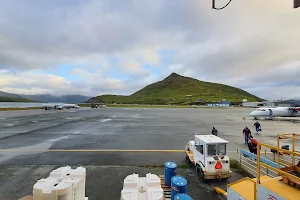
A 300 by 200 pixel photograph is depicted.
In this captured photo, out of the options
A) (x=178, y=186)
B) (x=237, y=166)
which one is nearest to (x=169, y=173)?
(x=178, y=186)

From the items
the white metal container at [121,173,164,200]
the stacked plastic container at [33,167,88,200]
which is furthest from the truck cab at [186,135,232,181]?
the stacked plastic container at [33,167,88,200]

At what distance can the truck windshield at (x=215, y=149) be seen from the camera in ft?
29.4

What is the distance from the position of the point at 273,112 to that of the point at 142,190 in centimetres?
4742

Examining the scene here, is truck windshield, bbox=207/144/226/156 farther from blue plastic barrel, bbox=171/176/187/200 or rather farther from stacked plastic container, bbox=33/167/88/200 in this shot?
stacked plastic container, bbox=33/167/88/200

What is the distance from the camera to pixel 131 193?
4.89m

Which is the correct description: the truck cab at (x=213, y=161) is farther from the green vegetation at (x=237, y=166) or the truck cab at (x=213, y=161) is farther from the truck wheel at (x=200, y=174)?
the green vegetation at (x=237, y=166)

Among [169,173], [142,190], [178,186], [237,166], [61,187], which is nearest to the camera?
[61,187]

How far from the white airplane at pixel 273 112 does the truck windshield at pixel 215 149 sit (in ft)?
126

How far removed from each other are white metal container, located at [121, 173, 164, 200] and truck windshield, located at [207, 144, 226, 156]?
171 inches

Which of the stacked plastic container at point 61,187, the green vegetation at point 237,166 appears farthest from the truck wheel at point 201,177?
the stacked plastic container at point 61,187

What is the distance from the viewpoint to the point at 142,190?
5.04 m

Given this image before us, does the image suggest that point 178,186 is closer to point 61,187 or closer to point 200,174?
point 61,187

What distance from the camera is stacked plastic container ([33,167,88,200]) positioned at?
414cm

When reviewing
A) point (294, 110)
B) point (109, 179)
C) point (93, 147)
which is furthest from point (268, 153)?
point (294, 110)
